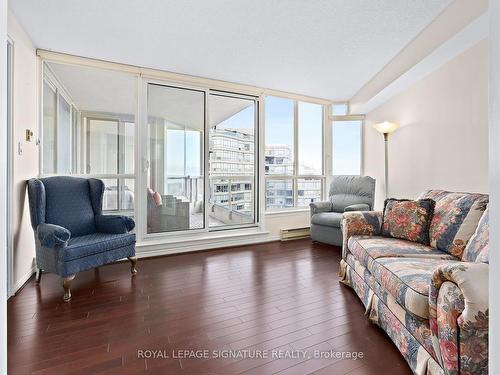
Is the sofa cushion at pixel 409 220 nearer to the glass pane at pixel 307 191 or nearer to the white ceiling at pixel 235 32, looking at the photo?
the white ceiling at pixel 235 32

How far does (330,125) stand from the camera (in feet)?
16.1

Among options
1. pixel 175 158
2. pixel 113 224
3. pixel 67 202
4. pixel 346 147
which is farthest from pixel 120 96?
pixel 346 147

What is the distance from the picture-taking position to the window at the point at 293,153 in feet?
15.0

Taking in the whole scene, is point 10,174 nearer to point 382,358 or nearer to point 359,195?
point 382,358

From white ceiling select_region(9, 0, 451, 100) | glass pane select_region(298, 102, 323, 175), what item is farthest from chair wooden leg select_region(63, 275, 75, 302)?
glass pane select_region(298, 102, 323, 175)

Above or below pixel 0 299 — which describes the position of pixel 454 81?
above

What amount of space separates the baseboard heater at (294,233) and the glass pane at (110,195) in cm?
250

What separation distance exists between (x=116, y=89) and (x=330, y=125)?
11.4 ft

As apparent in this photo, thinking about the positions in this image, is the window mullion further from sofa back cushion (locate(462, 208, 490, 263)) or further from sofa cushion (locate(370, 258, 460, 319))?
sofa back cushion (locate(462, 208, 490, 263))

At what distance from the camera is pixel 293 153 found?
4.74 m

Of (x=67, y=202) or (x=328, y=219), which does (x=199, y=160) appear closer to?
(x=67, y=202)

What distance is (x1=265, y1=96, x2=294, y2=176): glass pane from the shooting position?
4531mm

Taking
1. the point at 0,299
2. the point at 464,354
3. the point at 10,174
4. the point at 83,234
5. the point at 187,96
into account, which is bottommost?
the point at 464,354

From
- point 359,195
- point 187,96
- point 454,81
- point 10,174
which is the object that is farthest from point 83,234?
point 454,81
